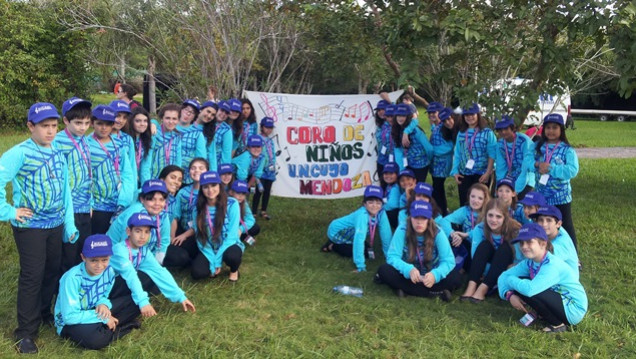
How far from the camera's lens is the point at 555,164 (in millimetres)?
5273

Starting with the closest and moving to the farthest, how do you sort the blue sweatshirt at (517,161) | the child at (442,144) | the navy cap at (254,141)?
the blue sweatshirt at (517,161), the child at (442,144), the navy cap at (254,141)

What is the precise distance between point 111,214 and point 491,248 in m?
3.32

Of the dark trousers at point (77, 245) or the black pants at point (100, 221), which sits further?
the black pants at point (100, 221)

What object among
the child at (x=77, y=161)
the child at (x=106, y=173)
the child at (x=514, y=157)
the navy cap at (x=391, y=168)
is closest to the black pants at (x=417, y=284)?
the child at (x=514, y=157)

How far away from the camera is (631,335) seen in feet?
13.3

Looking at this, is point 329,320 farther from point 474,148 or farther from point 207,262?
point 474,148

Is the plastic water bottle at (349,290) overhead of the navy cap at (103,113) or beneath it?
beneath

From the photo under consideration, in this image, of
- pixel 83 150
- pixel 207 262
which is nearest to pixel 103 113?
pixel 83 150

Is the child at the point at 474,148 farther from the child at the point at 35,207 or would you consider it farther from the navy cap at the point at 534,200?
the child at the point at 35,207

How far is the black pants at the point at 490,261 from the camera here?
4.71 metres

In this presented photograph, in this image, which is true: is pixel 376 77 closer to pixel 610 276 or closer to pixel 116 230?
pixel 610 276

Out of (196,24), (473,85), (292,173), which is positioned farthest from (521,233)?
(196,24)

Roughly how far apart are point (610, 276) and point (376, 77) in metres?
3.86

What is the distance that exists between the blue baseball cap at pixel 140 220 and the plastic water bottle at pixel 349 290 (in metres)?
1.74
